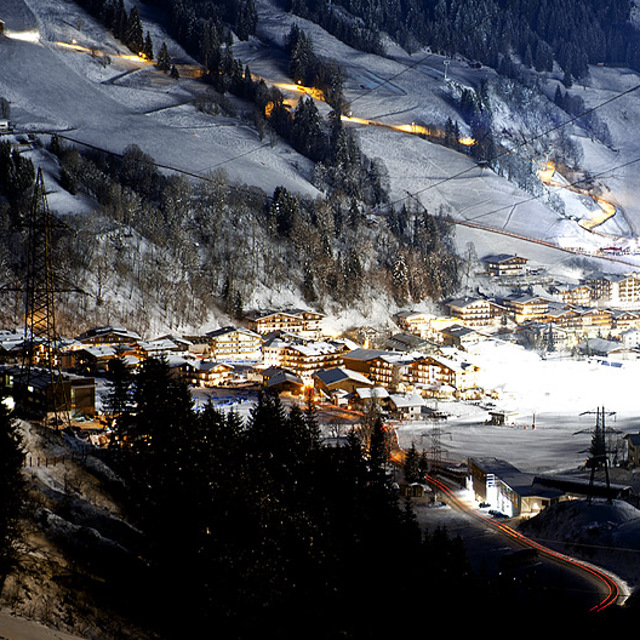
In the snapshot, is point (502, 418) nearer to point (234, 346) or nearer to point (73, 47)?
point (234, 346)

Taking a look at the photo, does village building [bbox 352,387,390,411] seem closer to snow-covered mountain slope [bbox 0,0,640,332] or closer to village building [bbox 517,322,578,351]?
village building [bbox 517,322,578,351]

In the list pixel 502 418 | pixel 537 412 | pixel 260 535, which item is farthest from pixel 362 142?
pixel 260 535

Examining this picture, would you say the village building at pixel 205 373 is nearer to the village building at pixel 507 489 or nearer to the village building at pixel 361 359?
the village building at pixel 361 359

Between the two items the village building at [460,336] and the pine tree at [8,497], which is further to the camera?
the village building at [460,336]

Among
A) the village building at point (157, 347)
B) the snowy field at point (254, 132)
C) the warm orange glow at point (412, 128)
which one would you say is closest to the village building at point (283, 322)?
the village building at point (157, 347)

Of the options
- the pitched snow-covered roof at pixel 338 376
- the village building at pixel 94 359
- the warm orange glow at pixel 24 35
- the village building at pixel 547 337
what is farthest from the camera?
the warm orange glow at pixel 24 35
